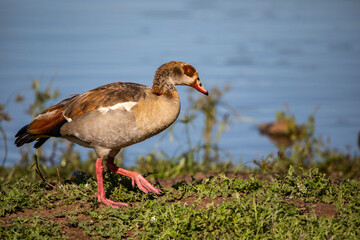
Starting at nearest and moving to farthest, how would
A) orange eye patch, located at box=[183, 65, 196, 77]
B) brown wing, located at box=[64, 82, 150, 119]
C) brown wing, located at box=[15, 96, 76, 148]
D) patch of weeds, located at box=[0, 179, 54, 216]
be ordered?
1. patch of weeds, located at box=[0, 179, 54, 216]
2. brown wing, located at box=[64, 82, 150, 119]
3. brown wing, located at box=[15, 96, 76, 148]
4. orange eye patch, located at box=[183, 65, 196, 77]

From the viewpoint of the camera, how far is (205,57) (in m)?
14.9

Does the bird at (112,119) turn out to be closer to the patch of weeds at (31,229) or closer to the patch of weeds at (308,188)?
the patch of weeds at (31,229)

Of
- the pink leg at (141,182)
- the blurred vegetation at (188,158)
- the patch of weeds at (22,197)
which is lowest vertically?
the blurred vegetation at (188,158)

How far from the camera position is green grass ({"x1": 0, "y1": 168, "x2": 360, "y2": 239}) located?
4.60 m

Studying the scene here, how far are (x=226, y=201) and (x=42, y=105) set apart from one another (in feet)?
11.7

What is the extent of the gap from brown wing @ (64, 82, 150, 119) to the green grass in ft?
2.57

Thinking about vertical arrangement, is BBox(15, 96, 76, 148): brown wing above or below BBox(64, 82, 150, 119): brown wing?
below

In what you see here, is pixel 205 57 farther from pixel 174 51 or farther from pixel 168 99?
pixel 168 99

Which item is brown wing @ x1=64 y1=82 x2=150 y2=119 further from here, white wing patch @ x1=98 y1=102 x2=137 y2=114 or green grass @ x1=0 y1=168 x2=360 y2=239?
green grass @ x1=0 y1=168 x2=360 y2=239

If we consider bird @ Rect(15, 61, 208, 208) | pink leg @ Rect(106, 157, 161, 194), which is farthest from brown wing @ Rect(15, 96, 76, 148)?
pink leg @ Rect(106, 157, 161, 194)

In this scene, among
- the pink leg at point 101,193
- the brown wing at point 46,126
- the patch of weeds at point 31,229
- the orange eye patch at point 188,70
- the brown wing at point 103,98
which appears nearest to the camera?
the patch of weeds at point 31,229

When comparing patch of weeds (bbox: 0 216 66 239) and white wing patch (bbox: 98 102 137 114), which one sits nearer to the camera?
patch of weeds (bbox: 0 216 66 239)

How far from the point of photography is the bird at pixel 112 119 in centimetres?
537

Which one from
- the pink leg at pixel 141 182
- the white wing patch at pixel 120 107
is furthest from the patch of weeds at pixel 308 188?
the white wing patch at pixel 120 107
